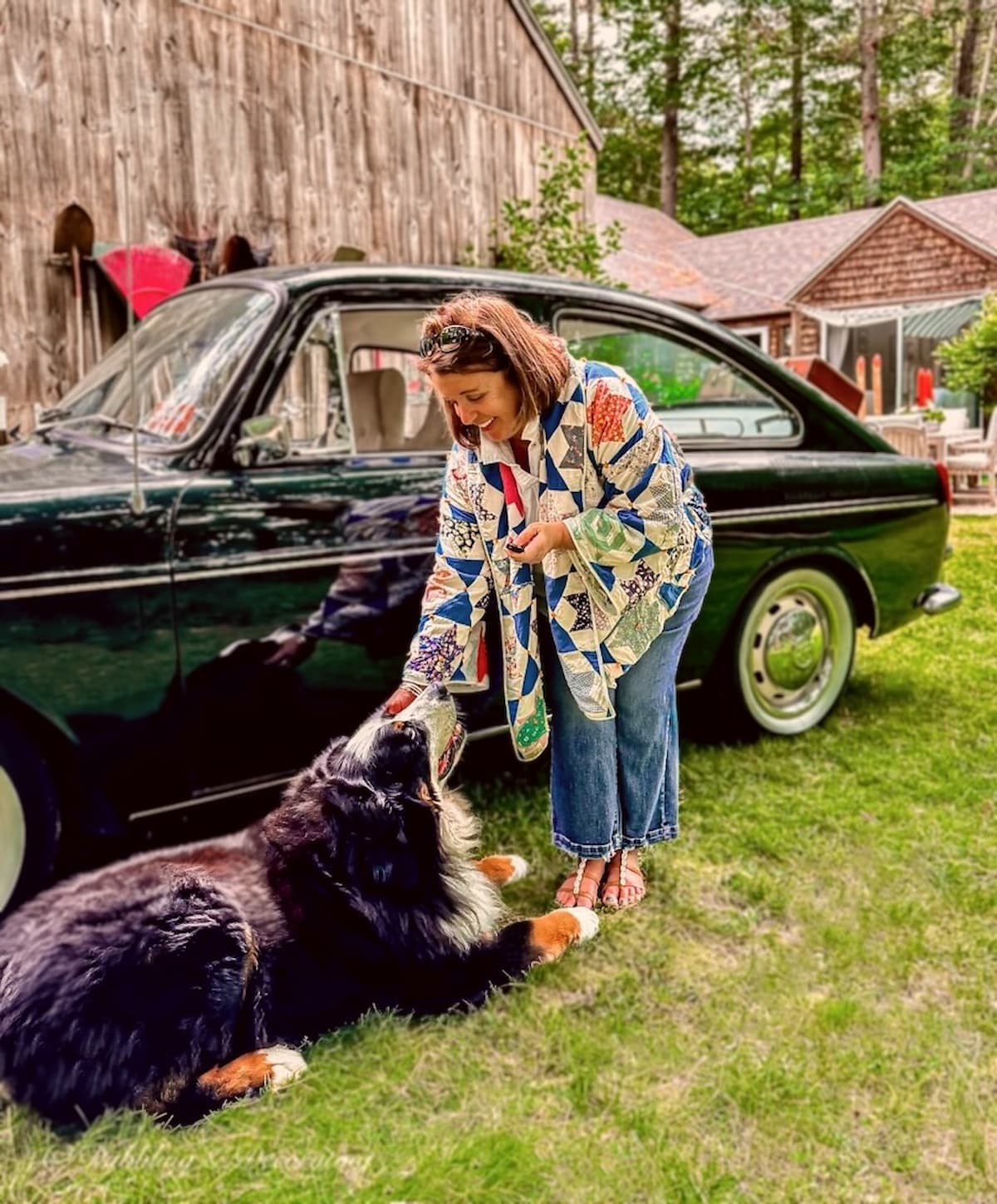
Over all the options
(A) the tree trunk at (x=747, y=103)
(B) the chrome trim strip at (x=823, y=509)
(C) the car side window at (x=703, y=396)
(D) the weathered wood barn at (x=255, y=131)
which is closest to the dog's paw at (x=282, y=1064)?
(B) the chrome trim strip at (x=823, y=509)

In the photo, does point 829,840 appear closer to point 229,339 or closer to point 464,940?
point 464,940

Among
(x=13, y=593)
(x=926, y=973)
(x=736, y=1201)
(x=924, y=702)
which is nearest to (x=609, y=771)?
(x=926, y=973)

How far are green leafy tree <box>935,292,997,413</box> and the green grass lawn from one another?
1684 centimetres

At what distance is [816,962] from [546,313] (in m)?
2.37

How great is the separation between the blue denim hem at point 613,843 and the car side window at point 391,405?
1.37 meters

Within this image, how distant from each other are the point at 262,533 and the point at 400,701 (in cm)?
74

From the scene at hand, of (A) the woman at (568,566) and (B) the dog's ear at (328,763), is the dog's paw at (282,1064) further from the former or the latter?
(A) the woman at (568,566)

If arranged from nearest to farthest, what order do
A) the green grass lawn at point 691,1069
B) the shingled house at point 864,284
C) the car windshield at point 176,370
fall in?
the green grass lawn at point 691,1069, the car windshield at point 176,370, the shingled house at point 864,284

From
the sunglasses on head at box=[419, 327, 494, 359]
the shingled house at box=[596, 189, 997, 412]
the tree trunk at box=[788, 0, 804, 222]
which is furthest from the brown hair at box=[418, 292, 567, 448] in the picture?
the tree trunk at box=[788, 0, 804, 222]

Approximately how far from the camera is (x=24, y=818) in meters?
→ 2.84

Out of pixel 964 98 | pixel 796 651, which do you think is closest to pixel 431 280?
pixel 796 651

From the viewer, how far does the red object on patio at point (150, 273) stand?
7547mm

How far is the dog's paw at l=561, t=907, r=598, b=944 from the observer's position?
2.93 metres

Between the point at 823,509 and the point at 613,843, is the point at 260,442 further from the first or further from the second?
the point at 823,509
